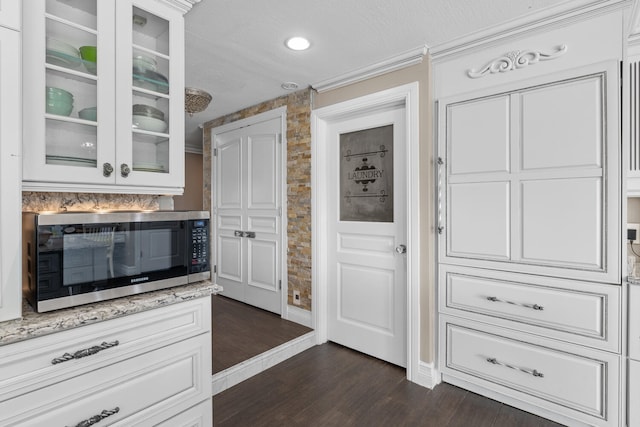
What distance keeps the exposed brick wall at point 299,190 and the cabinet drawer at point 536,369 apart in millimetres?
1401

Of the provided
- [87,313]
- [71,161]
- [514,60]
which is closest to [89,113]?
[71,161]

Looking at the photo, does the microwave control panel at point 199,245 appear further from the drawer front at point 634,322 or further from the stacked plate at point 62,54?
the drawer front at point 634,322

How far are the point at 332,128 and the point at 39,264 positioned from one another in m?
2.38

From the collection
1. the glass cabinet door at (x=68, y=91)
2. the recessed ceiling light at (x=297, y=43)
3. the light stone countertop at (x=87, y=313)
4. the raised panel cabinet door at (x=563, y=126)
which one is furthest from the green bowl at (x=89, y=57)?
the raised panel cabinet door at (x=563, y=126)

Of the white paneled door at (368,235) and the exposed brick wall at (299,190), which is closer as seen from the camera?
the white paneled door at (368,235)

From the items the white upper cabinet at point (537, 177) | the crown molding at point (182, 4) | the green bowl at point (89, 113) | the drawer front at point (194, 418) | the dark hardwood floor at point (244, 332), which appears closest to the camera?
the green bowl at point (89, 113)

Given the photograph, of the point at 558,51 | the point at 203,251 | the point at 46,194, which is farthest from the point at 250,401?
the point at 558,51

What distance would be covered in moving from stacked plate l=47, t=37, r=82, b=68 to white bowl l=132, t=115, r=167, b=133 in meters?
0.29

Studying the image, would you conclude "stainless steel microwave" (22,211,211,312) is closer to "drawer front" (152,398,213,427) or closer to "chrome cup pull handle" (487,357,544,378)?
"drawer front" (152,398,213,427)

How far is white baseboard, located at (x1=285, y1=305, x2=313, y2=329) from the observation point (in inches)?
126

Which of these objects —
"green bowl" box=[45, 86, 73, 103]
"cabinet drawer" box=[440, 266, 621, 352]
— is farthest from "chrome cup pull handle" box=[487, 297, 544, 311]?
"green bowl" box=[45, 86, 73, 103]

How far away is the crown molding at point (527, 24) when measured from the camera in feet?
5.91

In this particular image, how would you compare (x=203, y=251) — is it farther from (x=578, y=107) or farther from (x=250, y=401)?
(x=578, y=107)

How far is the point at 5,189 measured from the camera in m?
1.15
